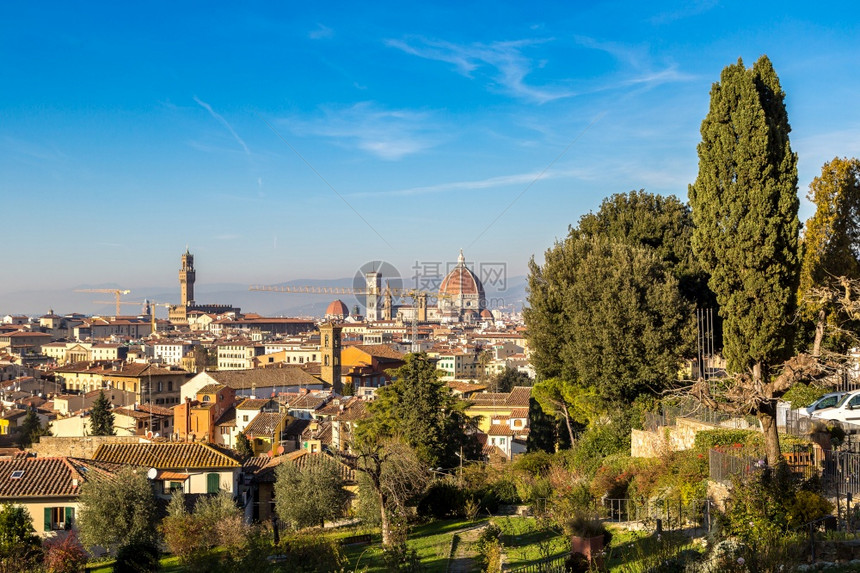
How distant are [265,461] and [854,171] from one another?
1711 centimetres

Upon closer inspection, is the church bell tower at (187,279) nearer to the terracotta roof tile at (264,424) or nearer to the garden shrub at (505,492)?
the terracotta roof tile at (264,424)

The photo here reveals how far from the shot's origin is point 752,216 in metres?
10.1

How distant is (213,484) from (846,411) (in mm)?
14263

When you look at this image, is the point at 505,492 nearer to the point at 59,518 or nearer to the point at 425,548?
the point at 425,548

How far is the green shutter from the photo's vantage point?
19859 mm

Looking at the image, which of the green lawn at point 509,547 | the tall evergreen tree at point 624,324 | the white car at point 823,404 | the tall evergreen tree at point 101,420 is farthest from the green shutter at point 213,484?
the tall evergreen tree at point 101,420

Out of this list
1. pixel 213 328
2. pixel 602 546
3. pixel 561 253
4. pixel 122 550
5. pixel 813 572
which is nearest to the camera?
pixel 813 572

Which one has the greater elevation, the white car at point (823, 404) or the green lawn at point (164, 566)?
the white car at point (823, 404)

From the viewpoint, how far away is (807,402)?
14930 millimetres

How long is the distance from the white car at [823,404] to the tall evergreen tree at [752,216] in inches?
145

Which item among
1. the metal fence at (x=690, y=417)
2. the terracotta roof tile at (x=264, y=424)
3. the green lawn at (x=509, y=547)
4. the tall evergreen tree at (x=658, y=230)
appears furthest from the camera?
the terracotta roof tile at (x=264, y=424)

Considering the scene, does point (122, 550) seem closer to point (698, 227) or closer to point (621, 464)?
point (621, 464)

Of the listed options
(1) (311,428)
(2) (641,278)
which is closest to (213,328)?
(1) (311,428)

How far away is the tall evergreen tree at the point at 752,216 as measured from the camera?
33.1 feet
